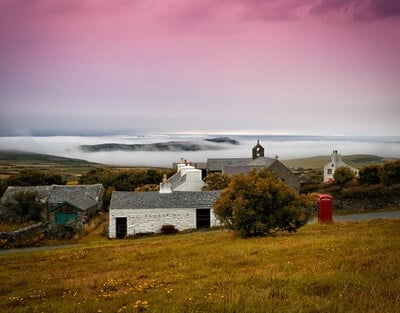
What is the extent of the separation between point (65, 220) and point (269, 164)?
32128mm

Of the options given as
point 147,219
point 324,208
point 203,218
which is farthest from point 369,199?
point 147,219

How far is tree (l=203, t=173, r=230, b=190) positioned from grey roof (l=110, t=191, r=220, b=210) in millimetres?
8624

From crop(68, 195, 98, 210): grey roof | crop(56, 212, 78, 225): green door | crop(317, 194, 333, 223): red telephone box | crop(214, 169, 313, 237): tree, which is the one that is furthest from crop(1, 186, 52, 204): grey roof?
crop(214, 169, 313, 237): tree

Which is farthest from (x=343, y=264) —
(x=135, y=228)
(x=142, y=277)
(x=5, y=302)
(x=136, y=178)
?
(x=136, y=178)

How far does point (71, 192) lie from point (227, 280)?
55.0 m

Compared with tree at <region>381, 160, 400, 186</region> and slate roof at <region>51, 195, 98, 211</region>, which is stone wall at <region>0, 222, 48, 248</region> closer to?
slate roof at <region>51, 195, 98, 211</region>

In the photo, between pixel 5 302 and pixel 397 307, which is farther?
pixel 5 302

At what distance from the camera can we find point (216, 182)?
185ft

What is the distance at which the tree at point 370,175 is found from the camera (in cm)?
5954

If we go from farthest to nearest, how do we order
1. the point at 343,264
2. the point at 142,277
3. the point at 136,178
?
1. the point at 136,178
2. the point at 142,277
3. the point at 343,264

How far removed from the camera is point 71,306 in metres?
10.9

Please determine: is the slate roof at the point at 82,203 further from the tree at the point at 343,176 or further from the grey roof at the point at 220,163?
the tree at the point at 343,176

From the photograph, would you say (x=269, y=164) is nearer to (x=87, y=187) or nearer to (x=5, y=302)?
(x=87, y=187)

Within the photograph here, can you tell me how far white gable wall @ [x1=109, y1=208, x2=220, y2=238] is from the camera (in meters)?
43.5
